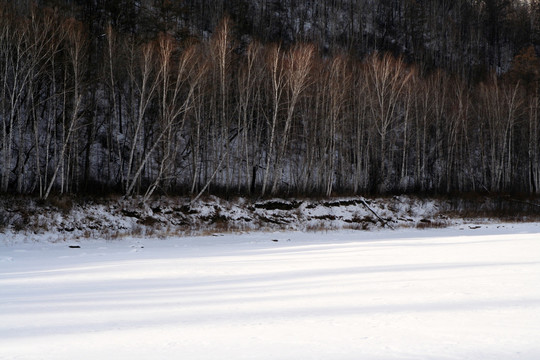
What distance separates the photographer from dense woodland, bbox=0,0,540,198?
2298 centimetres

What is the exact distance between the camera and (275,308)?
247 inches

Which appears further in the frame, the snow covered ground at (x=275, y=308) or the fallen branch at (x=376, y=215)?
the fallen branch at (x=376, y=215)

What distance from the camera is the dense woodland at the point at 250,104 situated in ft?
75.4

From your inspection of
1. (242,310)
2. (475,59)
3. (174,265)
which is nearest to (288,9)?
(475,59)

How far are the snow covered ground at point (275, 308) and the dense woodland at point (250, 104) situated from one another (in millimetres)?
13265

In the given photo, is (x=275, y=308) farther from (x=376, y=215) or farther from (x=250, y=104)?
(x=250, y=104)

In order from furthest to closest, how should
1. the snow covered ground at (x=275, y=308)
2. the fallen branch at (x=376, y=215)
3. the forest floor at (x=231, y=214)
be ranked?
the fallen branch at (x=376, y=215)
the forest floor at (x=231, y=214)
the snow covered ground at (x=275, y=308)

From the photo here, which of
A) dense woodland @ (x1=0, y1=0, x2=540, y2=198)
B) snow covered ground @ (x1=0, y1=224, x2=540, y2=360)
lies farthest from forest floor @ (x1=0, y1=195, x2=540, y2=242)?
snow covered ground @ (x1=0, y1=224, x2=540, y2=360)

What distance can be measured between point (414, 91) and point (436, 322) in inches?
1254

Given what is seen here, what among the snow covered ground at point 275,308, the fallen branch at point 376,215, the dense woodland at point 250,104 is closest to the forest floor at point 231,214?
the fallen branch at point 376,215

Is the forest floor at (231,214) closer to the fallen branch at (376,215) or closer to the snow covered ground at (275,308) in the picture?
the fallen branch at (376,215)

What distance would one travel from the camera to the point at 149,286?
316 inches

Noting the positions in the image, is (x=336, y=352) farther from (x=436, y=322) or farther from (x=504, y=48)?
(x=504, y=48)

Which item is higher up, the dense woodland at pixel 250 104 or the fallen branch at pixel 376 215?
the dense woodland at pixel 250 104
